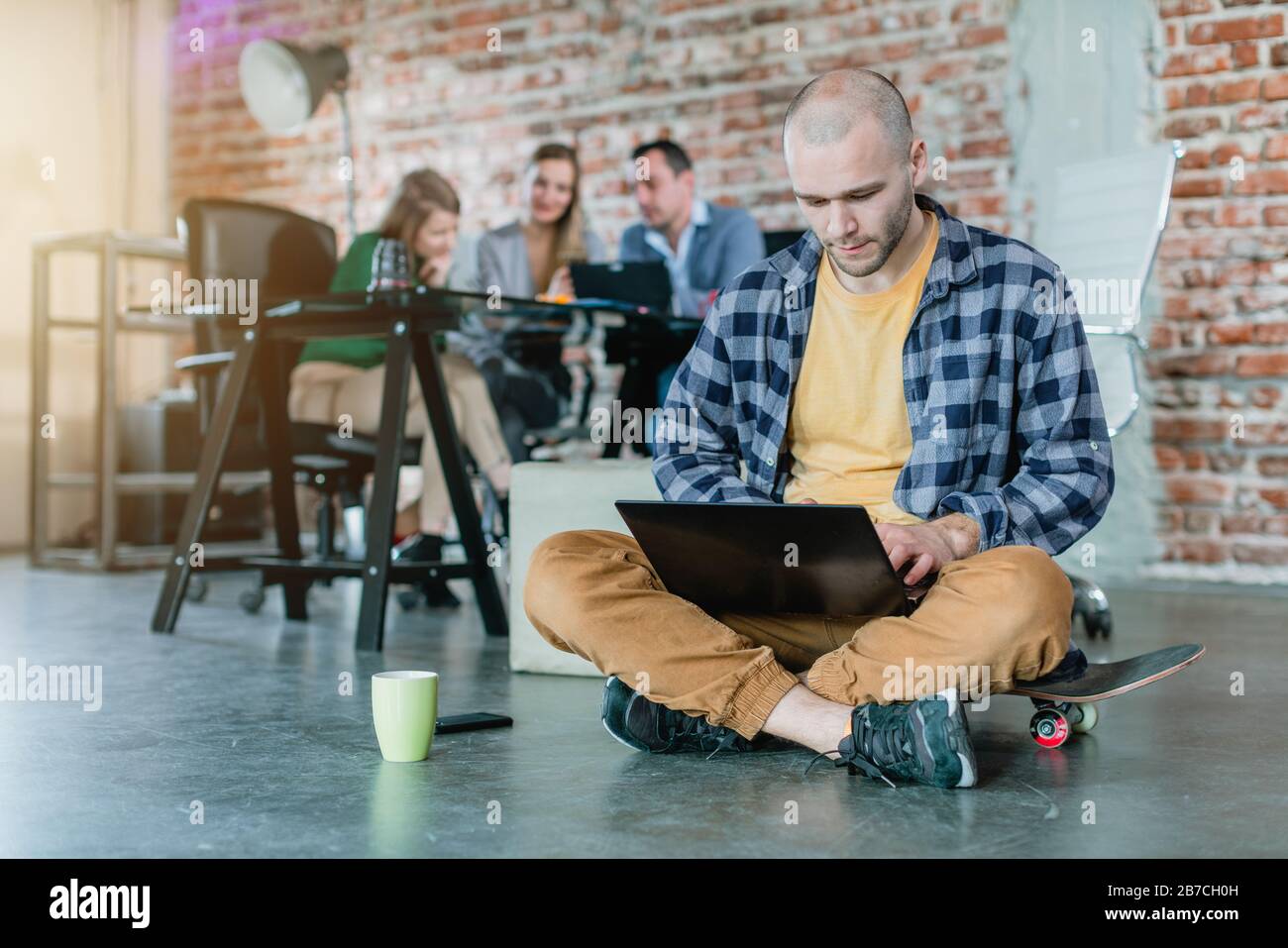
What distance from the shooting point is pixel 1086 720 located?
6.10ft

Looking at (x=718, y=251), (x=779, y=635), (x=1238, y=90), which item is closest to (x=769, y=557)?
(x=779, y=635)

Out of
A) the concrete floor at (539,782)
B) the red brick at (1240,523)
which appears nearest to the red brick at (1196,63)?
the red brick at (1240,523)

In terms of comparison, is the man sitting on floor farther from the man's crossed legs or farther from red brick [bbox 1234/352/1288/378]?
red brick [bbox 1234/352/1288/378]

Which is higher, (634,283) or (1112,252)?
(1112,252)

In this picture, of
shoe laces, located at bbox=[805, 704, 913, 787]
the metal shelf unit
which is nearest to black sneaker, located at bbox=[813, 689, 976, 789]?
shoe laces, located at bbox=[805, 704, 913, 787]

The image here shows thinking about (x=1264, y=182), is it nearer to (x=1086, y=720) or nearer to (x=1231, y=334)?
(x=1231, y=334)

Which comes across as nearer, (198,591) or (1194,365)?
(198,591)

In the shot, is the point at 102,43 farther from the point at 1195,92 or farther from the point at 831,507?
the point at 831,507

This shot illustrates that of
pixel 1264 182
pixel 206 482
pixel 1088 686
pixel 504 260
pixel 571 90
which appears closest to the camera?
pixel 1088 686

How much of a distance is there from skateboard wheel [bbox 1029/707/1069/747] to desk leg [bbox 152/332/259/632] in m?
1.87

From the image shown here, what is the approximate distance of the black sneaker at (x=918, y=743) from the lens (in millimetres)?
1463

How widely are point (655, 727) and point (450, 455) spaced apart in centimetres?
124

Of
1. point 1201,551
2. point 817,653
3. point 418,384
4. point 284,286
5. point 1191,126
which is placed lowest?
point 1201,551

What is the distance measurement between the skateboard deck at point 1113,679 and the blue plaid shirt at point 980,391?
0.18m
